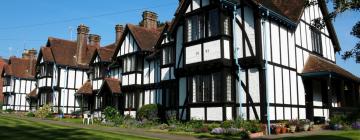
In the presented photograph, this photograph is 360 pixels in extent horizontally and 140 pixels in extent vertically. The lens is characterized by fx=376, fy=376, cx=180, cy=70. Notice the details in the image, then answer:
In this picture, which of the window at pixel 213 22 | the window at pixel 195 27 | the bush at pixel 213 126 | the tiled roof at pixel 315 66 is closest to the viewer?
the bush at pixel 213 126

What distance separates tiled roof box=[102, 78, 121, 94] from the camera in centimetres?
3722

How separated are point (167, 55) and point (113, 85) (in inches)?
349

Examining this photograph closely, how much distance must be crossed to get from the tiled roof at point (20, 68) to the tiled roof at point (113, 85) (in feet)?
91.0

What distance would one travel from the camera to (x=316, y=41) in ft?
95.3

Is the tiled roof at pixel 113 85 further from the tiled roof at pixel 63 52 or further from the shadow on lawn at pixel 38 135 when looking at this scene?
the shadow on lawn at pixel 38 135

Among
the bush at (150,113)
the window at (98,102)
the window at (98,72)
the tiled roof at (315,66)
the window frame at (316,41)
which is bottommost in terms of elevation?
the bush at (150,113)

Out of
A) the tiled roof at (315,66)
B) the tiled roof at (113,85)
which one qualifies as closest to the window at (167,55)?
the tiled roof at (113,85)

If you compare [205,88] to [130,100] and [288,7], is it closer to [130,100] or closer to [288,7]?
[288,7]

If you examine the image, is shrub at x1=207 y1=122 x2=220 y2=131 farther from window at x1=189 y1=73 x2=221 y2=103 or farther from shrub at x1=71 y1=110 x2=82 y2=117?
shrub at x1=71 y1=110 x2=82 y2=117

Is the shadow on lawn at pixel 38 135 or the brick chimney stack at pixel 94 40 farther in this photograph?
the brick chimney stack at pixel 94 40

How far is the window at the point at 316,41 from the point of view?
93.5ft

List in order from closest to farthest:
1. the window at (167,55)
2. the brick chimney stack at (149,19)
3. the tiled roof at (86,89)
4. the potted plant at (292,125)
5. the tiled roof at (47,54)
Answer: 1. the potted plant at (292,125)
2. the window at (167,55)
3. the brick chimney stack at (149,19)
4. the tiled roof at (86,89)
5. the tiled roof at (47,54)

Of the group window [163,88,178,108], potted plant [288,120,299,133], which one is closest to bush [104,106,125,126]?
window [163,88,178,108]

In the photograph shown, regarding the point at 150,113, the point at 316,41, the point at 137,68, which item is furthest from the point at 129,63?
the point at 316,41
